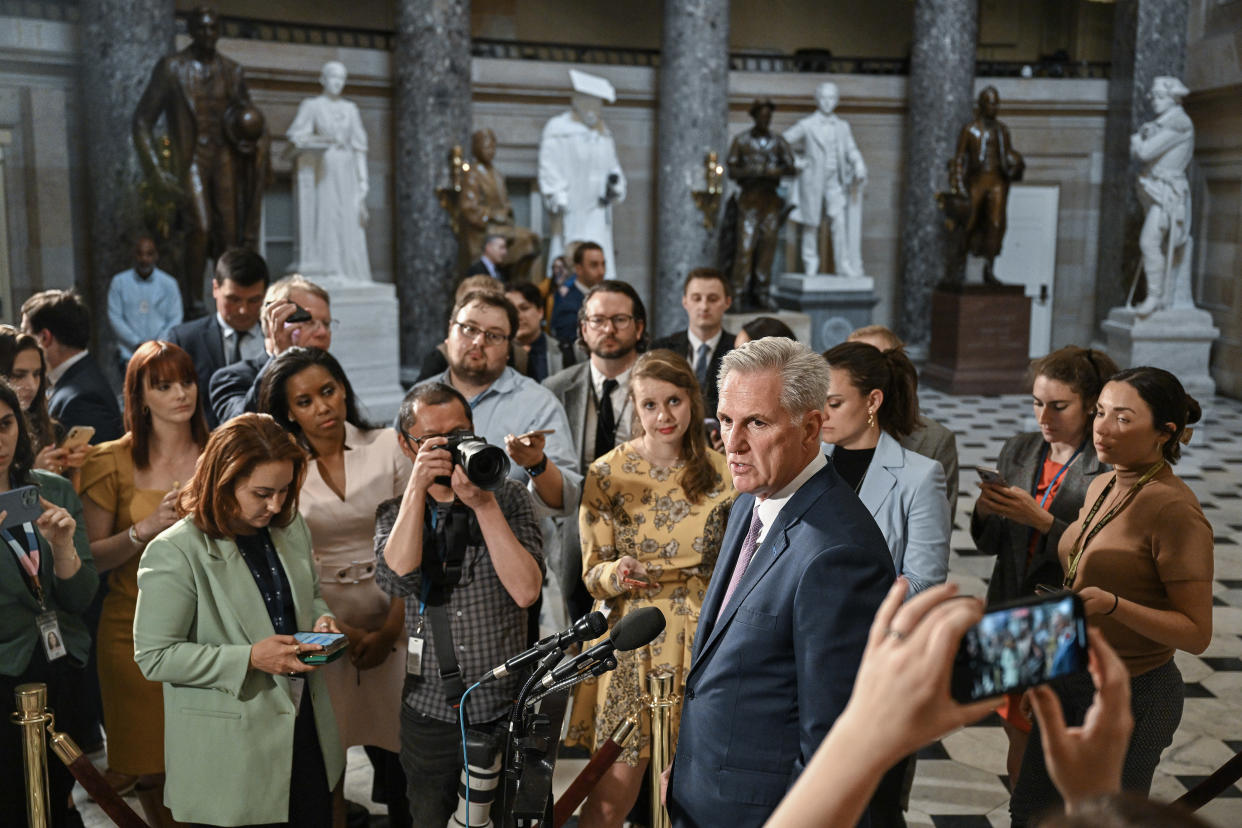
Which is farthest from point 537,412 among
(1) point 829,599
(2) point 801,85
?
(2) point 801,85

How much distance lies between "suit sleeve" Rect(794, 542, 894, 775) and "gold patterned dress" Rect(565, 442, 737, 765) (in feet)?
3.69

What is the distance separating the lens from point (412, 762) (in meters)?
3.14

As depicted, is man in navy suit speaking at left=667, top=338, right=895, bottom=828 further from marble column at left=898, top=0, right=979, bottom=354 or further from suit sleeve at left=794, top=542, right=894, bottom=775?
marble column at left=898, top=0, right=979, bottom=354

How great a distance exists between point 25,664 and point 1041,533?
294 centimetres

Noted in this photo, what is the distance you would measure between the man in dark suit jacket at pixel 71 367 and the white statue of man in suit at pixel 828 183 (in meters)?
10.5

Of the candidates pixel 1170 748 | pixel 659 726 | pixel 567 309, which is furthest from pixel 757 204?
pixel 659 726

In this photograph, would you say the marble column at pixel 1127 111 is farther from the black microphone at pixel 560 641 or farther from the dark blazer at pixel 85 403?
the black microphone at pixel 560 641

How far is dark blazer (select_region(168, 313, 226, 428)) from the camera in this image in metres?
4.93

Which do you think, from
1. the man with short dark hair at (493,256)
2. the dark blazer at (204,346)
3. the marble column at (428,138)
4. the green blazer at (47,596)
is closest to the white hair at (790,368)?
the green blazer at (47,596)

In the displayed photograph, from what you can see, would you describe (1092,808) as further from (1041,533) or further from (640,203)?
(640,203)

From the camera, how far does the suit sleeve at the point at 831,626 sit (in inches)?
80.7

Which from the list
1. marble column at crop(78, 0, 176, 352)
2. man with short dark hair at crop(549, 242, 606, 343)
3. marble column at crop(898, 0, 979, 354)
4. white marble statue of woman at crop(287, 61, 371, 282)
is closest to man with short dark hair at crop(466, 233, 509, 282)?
white marble statue of woman at crop(287, 61, 371, 282)

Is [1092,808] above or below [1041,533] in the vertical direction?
above

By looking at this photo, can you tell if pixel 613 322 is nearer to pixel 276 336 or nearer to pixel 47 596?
pixel 276 336
